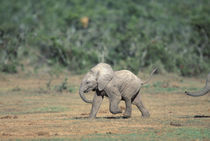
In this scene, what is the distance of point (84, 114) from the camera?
1528cm

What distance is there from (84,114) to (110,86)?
2.43 meters

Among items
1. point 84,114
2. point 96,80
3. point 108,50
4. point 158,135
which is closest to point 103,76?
point 96,80

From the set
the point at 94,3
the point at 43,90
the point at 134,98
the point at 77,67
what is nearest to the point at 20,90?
the point at 43,90

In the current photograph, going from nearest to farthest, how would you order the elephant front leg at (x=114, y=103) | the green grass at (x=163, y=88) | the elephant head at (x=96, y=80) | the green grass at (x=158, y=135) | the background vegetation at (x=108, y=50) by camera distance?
the green grass at (x=158, y=135), the elephant head at (x=96, y=80), the elephant front leg at (x=114, y=103), the green grass at (x=163, y=88), the background vegetation at (x=108, y=50)

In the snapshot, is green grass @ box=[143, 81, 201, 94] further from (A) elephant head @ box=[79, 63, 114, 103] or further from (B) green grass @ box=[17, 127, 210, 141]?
(B) green grass @ box=[17, 127, 210, 141]

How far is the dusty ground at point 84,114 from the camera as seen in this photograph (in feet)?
36.0

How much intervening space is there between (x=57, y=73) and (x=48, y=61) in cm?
306

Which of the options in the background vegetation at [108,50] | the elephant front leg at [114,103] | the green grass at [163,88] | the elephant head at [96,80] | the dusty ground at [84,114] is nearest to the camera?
the dusty ground at [84,114]

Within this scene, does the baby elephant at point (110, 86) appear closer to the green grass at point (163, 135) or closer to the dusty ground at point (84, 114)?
the dusty ground at point (84, 114)

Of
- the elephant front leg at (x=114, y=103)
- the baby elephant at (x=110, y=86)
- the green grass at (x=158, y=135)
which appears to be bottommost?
the green grass at (x=158, y=135)

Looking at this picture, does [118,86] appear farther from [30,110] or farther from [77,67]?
[77,67]

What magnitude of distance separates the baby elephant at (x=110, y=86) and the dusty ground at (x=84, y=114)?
1.49ft

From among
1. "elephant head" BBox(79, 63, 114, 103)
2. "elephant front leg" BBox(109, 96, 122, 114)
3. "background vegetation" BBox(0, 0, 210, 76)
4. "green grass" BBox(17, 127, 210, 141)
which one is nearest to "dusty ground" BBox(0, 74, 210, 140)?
"green grass" BBox(17, 127, 210, 141)

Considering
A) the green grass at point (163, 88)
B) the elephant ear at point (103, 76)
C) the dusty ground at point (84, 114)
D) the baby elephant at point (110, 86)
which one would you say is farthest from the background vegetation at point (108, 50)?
the elephant ear at point (103, 76)
